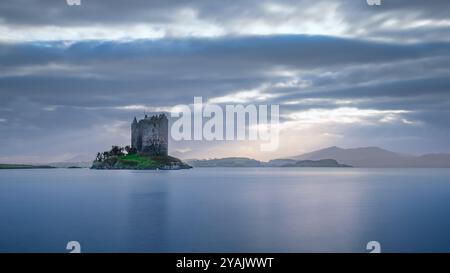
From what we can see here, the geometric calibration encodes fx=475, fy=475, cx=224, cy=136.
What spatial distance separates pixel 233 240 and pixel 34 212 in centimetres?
3147

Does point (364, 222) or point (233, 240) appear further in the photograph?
point (364, 222)

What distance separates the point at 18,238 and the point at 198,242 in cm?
1473

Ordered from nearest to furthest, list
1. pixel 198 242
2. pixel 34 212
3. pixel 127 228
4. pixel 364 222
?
pixel 198 242 < pixel 127 228 < pixel 364 222 < pixel 34 212

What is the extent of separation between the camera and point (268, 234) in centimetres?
4175

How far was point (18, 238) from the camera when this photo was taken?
1528 inches

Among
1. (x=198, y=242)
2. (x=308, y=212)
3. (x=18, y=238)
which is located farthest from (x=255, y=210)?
(x=18, y=238)

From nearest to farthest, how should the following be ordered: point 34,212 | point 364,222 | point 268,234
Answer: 1. point 268,234
2. point 364,222
3. point 34,212

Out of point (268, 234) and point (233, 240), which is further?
point (268, 234)
